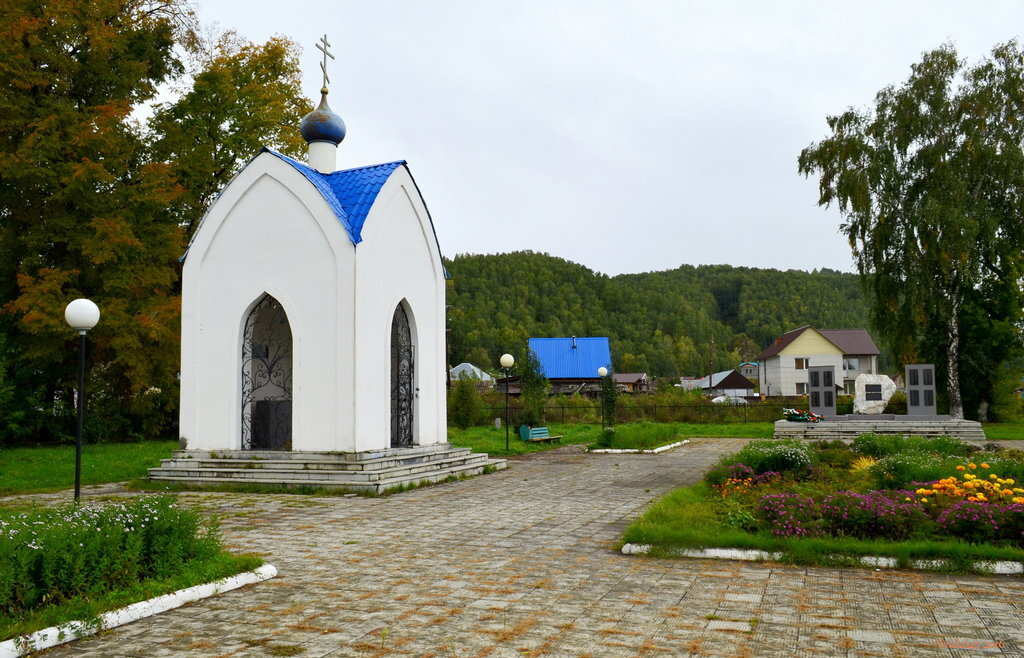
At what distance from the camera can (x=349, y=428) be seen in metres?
12.1

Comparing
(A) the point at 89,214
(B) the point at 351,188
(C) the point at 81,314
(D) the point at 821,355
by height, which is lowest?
(C) the point at 81,314

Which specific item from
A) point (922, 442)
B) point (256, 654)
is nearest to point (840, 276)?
point (922, 442)

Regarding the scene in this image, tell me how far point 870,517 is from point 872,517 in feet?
0.07

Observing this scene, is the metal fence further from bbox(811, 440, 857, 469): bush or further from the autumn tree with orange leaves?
bbox(811, 440, 857, 469): bush

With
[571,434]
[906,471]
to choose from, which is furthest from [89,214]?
[906,471]

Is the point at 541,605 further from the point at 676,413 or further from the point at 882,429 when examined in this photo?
the point at 676,413

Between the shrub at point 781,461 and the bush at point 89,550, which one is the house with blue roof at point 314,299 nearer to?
the shrub at point 781,461

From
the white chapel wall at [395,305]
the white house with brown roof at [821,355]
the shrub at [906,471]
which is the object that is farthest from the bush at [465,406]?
the white house with brown roof at [821,355]

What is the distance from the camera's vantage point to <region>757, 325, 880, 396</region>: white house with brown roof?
5234cm

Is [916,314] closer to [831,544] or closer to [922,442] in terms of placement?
[922,442]

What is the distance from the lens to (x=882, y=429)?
2455 cm

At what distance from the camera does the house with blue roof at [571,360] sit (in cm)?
5331

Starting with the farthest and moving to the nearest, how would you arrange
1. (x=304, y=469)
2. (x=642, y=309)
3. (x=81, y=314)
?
(x=642, y=309) < (x=304, y=469) < (x=81, y=314)

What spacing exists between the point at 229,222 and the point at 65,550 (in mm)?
9277
